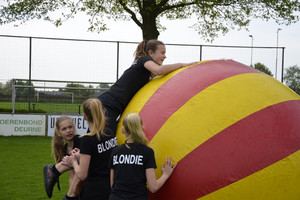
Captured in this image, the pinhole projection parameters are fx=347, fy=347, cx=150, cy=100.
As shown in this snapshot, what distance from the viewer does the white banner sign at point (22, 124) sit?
473 inches

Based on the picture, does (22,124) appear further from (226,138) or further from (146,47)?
(226,138)

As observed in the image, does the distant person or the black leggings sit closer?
the distant person

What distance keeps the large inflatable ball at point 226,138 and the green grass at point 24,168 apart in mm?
3209

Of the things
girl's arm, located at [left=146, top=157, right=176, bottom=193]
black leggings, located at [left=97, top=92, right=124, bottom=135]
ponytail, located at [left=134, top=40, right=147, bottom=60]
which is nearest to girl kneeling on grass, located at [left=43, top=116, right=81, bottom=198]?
black leggings, located at [left=97, top=92, right=124, bottom=135]

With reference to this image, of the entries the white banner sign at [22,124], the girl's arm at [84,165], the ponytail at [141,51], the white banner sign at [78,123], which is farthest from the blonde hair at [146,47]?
the white banner sign at [22,124]

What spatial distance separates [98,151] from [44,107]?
10.4 m

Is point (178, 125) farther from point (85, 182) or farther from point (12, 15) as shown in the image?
point (12, 15)

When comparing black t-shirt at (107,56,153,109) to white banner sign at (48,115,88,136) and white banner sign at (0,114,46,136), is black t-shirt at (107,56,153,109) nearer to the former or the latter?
white banner sign at (48,115,88,136)

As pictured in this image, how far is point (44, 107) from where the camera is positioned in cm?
1285

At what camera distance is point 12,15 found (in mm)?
13227

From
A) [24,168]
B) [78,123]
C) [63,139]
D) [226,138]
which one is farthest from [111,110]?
[78,123]

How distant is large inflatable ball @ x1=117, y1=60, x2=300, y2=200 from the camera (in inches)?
102

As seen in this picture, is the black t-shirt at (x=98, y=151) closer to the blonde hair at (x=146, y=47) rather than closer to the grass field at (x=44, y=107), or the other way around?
the blonde hair at (x=146, y=47)

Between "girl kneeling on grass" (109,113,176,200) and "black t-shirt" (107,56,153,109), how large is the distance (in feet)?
2.44
